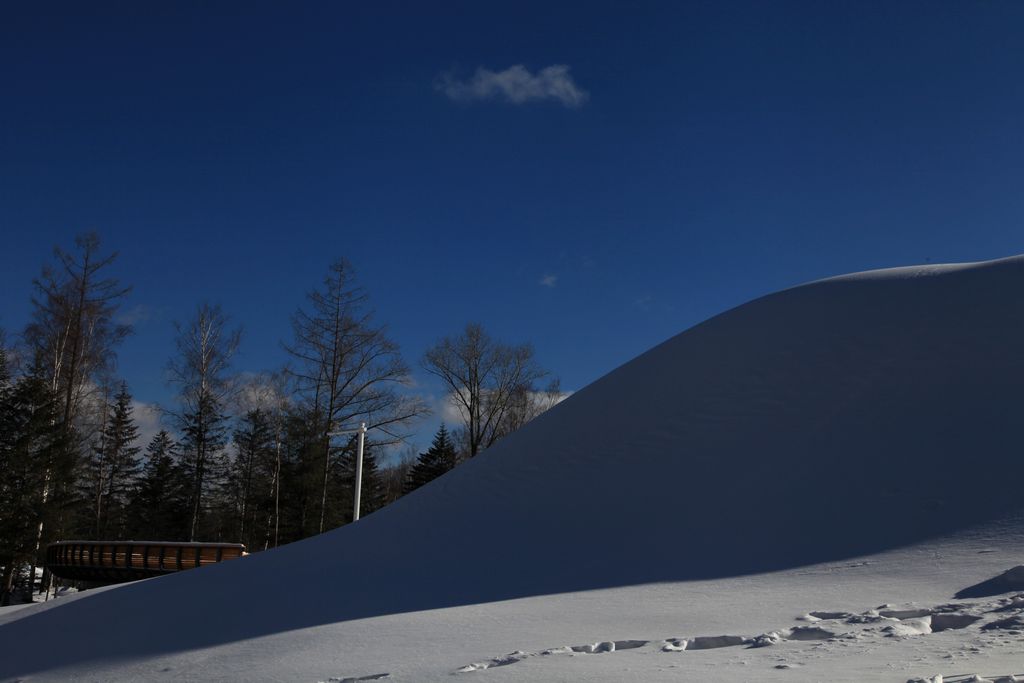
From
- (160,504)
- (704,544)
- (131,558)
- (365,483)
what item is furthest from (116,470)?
(704,544)

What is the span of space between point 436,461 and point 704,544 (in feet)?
84.8

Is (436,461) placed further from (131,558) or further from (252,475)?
(131,558)

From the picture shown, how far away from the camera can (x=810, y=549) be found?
6.29 metres

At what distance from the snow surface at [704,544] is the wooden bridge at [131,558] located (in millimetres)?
5204

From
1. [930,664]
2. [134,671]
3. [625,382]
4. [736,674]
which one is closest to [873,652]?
[930,664]

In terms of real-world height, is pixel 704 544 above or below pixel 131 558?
above

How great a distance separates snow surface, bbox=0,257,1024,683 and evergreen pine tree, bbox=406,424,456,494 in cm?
2165

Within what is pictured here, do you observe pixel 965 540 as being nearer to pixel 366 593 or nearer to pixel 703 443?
pixel 703 443

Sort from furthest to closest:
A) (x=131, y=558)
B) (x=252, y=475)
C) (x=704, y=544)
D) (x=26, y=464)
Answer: (x=252, y=475)
(x=26, y=464)
(x=131, y=558)
(x=704, y=544)

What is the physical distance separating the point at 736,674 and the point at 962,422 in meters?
4.97

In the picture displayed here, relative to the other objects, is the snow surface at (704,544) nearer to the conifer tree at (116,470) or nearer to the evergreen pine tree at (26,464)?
the evergreen pine tree at (26,464)

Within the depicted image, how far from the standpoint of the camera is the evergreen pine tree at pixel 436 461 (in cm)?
3134

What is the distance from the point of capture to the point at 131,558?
14812 mm

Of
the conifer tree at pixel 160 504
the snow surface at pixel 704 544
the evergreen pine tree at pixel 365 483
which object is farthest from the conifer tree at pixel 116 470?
the snow surface at pixel 704 544
